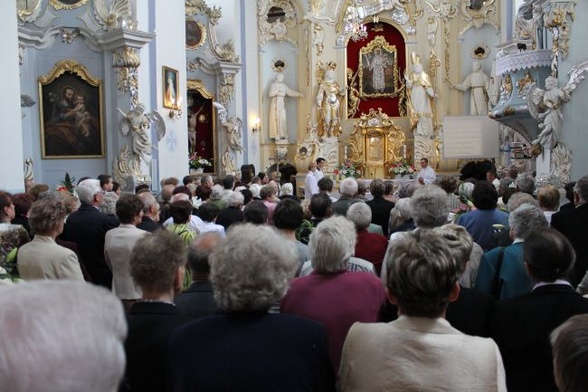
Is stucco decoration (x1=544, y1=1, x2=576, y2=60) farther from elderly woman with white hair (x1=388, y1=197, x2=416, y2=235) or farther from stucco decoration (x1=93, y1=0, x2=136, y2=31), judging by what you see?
stucco decoration (x1=93, y1=0, x2=136, y2=31)

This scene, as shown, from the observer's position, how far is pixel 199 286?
3.26 metres

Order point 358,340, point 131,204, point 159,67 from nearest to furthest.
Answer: point 358,340 → point 131,204 → point 159,67

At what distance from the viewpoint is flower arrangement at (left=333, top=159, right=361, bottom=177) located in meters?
21.1

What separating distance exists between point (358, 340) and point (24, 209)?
4.43 meters

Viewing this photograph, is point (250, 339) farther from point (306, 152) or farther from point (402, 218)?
point (306, 152)

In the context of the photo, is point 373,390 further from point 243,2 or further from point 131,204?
point 243,2

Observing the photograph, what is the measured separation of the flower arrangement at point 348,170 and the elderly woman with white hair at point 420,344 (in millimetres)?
18516

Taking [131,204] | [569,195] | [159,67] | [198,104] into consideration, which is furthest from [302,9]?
[131,204]

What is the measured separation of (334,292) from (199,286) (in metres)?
0.64

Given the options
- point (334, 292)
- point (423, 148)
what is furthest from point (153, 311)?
point (423, 148)

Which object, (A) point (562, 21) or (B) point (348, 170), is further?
(B) point (348, 170)

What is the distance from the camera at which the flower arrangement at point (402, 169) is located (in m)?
21.0

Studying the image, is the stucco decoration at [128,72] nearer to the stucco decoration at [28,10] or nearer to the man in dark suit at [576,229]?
the stucco decoration at [28,10]

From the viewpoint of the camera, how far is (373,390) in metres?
2.35
